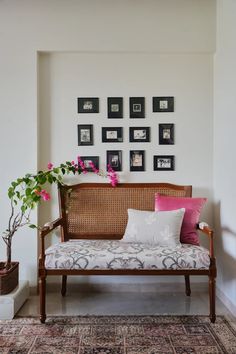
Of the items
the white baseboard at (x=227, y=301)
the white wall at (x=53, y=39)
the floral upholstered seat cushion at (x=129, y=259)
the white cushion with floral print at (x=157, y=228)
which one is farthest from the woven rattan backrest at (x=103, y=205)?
the white baseboard at (x=227, y=301)

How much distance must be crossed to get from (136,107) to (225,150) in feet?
3.01

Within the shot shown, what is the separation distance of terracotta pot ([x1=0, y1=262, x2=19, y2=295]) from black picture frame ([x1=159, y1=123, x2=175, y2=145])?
1.73 meters

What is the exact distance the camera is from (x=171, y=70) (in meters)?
2.88

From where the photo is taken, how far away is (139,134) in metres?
2.88

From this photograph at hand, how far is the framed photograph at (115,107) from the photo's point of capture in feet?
9.41

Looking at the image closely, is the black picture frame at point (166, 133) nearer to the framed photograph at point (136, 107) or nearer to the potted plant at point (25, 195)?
the framed photograph at point (136, 107)

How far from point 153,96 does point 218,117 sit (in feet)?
2.11

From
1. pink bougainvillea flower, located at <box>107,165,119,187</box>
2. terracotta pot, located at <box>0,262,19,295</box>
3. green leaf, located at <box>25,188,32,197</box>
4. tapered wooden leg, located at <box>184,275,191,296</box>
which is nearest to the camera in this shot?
terracotta pot, located at <box>0,262,19,295</box>

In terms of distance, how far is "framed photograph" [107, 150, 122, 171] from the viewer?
2.87 m

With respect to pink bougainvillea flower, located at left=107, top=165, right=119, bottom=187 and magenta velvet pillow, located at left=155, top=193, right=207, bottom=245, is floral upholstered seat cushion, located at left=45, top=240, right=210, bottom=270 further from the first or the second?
pink bougainvillea flower, located at left=107, top=165, right=119, bottom=187

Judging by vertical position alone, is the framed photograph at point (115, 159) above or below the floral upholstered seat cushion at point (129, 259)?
above

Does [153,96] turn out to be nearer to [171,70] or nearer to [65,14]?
[171,70]

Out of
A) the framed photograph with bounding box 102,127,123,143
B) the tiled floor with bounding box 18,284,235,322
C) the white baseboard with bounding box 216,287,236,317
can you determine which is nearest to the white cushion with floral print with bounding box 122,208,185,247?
the tiled floor with bounding box 18,284,235,322

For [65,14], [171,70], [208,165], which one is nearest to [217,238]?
[208,165]
